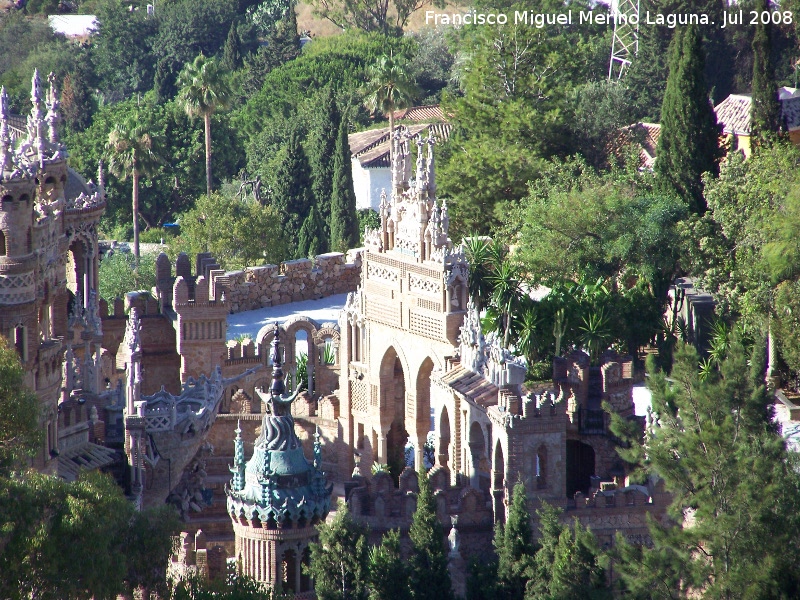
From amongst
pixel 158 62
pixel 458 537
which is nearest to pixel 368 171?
pixel 158 62

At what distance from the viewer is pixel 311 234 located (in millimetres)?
68375

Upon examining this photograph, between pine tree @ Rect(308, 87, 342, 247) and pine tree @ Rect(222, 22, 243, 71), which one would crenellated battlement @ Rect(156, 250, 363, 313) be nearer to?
pine tree @ Rect(308, 87, 342, 247)

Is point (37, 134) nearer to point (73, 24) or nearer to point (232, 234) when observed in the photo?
point (232, 234)

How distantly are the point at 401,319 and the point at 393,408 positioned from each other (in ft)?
→ 7.99

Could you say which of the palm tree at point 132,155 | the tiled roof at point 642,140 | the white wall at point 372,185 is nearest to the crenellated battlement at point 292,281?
the tiled roof at point 642,140

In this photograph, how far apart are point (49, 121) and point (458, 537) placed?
606 inches

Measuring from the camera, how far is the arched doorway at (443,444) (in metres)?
36.9

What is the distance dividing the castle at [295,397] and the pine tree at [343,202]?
20439 mm

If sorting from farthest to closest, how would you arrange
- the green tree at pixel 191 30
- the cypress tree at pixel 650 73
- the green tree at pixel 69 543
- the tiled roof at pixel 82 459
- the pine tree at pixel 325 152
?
the green tree at pixel 191 30 → the cypress tree at pixel 650 73 → the pine tree at pixel 325 152 → the tiled roof at pixel 82 459 → the green tree at pixel 69 543

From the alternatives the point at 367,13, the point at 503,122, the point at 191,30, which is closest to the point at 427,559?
the point at 503,122

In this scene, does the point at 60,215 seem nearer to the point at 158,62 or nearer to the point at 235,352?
the point at 235,352

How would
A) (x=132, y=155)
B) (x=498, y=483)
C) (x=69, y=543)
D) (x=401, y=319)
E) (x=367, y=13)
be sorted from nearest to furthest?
(x=69, y=543) < (x=498, y=483) < (x=401, y=319) < (x=132, y=155) < (x=367, y=13)

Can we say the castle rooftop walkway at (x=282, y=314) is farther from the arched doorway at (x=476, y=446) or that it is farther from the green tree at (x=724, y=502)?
the green tree at (x=724, y=502)

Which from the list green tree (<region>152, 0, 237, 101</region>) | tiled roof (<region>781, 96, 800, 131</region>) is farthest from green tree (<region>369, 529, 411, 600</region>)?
green tree (<region>152, 0, 237, 101</region>)
